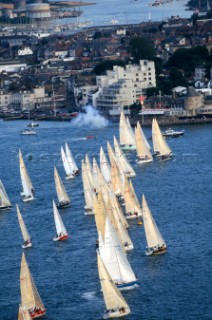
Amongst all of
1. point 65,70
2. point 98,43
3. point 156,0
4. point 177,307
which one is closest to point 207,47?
point 65,70

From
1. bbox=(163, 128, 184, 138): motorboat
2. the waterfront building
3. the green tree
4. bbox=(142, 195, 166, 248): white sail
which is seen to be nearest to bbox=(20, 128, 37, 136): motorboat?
bbox=(163, 128, 184, 138): motorboat

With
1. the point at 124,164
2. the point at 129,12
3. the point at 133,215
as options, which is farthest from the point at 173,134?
→ the point at 129,12

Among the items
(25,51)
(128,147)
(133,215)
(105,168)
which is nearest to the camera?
(133,215)

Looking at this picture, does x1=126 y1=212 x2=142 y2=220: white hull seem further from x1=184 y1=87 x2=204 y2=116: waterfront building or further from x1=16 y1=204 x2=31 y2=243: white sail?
x1=184 y1=87 x2=204 y2=116: waterfront building

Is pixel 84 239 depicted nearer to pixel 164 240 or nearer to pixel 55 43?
pixel 164 240

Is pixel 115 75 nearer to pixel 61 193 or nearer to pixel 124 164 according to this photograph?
pixel 124 164

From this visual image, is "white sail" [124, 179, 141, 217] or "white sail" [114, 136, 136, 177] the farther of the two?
"white sail" [114, 136, 136, 177]
